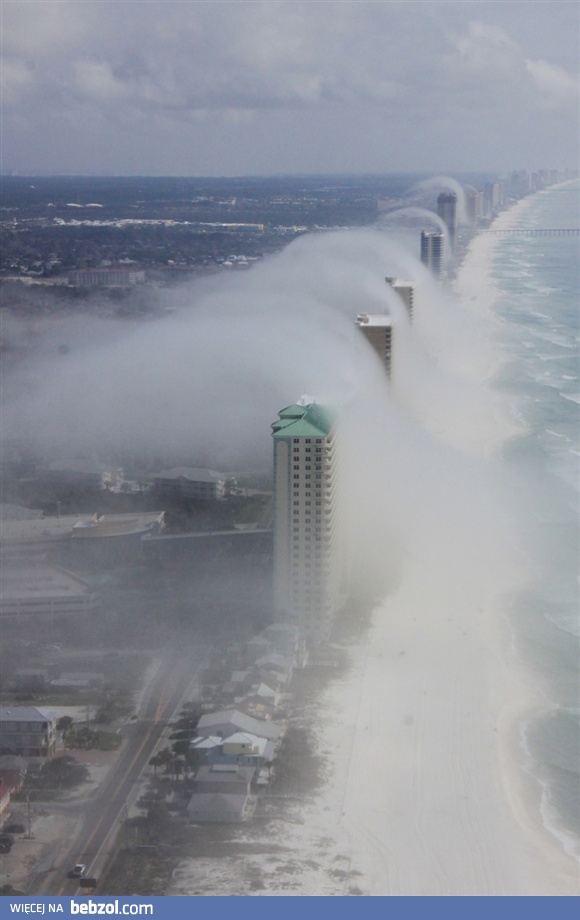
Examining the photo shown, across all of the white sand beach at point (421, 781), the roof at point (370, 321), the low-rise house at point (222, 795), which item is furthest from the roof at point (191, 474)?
the low-rise house at point (222, 795)

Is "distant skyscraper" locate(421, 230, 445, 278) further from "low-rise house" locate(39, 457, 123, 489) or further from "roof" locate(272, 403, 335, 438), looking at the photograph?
"roof" locate(272, 403, 335, 438)

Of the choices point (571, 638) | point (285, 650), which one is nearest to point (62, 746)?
point (285, 650)

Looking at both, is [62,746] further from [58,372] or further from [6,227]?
[6,227]

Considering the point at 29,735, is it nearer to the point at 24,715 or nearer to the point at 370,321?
the point at 24,715

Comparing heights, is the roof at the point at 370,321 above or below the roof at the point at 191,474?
above

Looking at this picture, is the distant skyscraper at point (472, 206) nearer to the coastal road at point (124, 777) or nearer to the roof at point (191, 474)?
the roof at point (191, 474)

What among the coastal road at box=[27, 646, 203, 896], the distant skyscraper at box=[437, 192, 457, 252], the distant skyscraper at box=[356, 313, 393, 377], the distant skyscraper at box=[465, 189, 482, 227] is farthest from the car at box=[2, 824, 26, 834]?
the distant skyscraper at box=[465, 189, 482, 227]

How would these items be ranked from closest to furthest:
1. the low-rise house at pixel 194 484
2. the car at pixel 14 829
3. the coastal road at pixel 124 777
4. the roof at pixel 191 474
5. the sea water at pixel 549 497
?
1. the coastal road at pixel 124 777
2. the car at pixel 14 829
3. the sea water at pixel 549 497
4. the low-rise house at pixel 194 484
5. the roof at pixel 191 474
